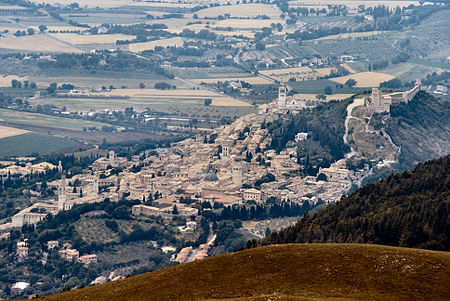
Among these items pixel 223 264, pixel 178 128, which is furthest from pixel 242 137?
pixel 223 264

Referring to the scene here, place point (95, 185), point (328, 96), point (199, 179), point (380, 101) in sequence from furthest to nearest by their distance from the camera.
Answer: point (328, 96)
point (380, 101)
point (199, 179)
point (95, 185)

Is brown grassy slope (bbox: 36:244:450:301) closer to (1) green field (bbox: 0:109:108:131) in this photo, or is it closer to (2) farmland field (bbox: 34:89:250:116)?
(1) green field (bbox: 0:109:108:131)

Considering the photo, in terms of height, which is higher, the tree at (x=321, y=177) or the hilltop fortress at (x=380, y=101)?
the hilltop fortress at (x=380, y=101)

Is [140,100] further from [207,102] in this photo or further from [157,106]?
[207,102]

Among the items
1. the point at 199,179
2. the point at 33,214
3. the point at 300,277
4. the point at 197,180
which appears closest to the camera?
the point at 300,277

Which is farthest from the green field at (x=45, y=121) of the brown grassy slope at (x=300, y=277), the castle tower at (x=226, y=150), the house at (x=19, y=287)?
the brown grassy slope at (x=300, y=277)

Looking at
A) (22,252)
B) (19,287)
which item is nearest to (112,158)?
(22,252)

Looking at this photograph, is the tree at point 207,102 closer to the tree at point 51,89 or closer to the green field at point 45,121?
the green field at point 45,121
